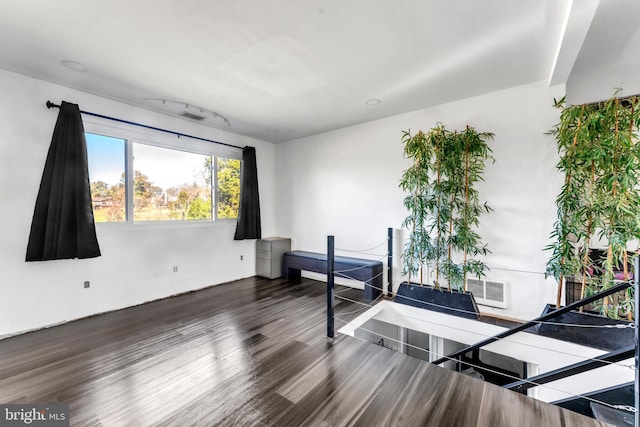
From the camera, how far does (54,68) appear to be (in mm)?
2562

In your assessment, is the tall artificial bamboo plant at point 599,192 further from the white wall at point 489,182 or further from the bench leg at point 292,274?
the bench leg at point 292,274

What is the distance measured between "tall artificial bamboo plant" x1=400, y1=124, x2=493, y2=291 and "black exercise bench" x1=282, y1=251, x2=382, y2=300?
57 centimetres

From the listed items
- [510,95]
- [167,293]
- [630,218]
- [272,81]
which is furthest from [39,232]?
[630,218]

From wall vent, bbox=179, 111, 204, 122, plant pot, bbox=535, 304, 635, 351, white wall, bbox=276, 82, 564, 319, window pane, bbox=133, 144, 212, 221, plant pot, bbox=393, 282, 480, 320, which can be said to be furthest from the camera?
wall vent, bbox=179, 111, 204, 122

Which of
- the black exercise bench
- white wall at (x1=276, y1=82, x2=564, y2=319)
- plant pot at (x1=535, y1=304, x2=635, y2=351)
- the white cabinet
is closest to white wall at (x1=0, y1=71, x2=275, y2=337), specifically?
the white cabinet

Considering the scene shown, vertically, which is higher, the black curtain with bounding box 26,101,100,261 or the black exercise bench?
the black curtain with bounding box 26,101,100,261

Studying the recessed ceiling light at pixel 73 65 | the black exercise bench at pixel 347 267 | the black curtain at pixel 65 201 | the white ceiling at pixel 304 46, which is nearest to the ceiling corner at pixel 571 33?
the white ceiling at pixel 304 46

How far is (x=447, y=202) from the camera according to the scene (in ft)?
10.6

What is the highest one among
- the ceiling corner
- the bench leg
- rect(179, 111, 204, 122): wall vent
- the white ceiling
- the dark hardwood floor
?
rect(179, 111, 204, 122): wall vent

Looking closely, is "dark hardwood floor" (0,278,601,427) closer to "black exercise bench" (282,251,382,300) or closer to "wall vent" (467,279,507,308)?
"black exercise bench" (282,251,382,300)

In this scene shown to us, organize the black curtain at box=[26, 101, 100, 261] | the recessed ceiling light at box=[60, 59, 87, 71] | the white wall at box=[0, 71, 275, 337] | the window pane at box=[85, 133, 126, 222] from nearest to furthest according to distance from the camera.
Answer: the recessed ceiling light at box=[60, 59, 87, 71], the white wall at box=[0, 71, 275, 337], the black curtain at box=[26, 101, 100, 261], the window pane at box=[85, 133, 126, 222]

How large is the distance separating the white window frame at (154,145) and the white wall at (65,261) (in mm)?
78

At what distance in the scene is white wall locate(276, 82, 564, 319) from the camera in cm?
289

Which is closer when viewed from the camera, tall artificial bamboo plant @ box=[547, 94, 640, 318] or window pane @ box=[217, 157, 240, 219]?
tall artificial bamboo plant @ box=[547, 94, 640, 318]
